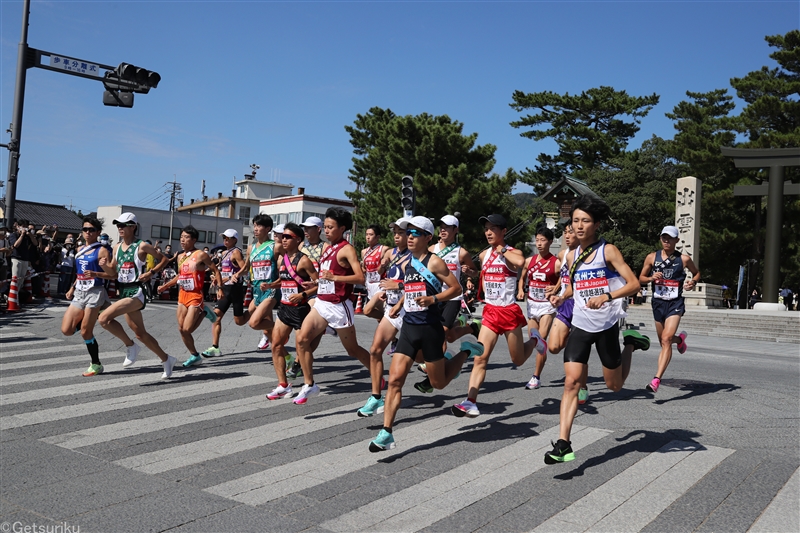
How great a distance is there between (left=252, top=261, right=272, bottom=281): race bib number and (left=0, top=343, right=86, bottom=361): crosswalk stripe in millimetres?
3954

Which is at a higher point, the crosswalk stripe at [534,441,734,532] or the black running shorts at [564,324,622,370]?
the black running shorts at [564,324,622,370]

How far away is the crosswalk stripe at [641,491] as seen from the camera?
399cm

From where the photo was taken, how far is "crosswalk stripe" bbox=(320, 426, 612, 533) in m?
3.97

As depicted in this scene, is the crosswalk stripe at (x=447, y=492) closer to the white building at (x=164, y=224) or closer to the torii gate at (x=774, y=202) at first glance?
the torii gate at (x=774, y=202)

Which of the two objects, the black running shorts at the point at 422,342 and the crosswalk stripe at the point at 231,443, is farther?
the black running shorts at the point at 422,342

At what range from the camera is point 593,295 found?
5.27 meters

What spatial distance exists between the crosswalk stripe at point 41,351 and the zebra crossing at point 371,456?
2110mm

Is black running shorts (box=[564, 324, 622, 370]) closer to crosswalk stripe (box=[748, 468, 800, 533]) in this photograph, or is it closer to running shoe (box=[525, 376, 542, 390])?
crosswalk stripe (box=[748, 468, 800, 533])

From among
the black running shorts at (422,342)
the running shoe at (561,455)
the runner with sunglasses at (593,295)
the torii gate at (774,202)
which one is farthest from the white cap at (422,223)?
the torii gate at (774,202)

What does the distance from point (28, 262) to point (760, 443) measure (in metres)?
18.3

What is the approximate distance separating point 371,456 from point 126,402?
3.34 meters

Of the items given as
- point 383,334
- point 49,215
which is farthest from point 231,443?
point 49,215

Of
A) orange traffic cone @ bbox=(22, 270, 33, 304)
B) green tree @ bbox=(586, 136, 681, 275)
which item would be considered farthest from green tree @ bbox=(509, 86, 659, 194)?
orange traffic cone @ bbox=(22, 270, 33, 304)

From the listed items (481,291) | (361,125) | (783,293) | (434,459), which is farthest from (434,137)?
(434,459)
